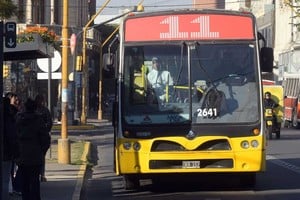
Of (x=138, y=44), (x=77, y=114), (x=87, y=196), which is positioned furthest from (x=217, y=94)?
(x=77, y=114)

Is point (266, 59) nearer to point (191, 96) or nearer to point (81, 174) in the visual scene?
point (191, 96)

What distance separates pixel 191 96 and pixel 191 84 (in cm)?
22

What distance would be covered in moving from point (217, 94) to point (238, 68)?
2.04 ft

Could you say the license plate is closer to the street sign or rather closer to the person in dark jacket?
the person in dark jacket

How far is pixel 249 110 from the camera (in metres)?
14.7

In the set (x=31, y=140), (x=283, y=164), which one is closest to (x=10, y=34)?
(x=31, y=140)

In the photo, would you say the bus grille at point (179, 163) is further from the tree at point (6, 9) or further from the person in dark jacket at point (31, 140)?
the tree at point (6, 9)

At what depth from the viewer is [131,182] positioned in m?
15.8

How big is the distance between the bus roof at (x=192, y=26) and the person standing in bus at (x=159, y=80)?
1.78ft

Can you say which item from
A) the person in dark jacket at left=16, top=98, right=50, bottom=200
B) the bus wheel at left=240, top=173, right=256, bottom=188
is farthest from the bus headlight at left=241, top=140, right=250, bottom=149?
the person in dark jacket at left=16, top=98, right=50, bottom=200

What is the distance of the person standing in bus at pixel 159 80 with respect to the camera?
14797 millimetres

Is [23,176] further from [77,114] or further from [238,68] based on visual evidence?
[77,114]

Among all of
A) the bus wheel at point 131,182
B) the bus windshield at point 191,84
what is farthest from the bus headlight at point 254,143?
the bus wheel at point 131,182

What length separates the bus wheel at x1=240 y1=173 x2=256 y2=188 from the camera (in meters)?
15.5
